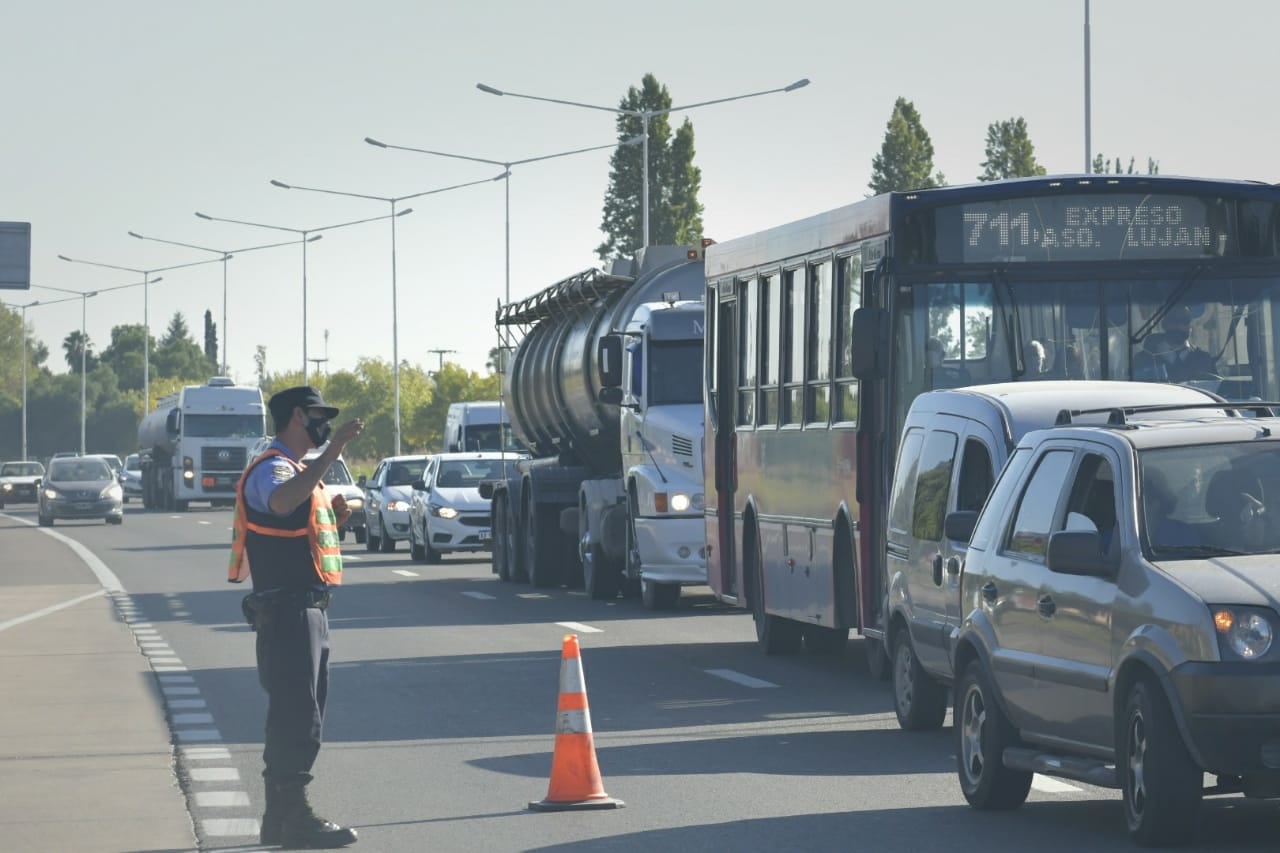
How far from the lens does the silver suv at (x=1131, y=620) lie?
9.07 meters

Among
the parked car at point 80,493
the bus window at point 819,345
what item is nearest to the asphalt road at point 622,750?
the bus window at point 819,345

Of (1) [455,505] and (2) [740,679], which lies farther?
(1) [455,505]

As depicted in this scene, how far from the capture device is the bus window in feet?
Result: 57.1

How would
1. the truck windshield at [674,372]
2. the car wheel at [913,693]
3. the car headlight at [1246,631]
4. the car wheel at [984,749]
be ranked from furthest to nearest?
the truck windshield at [674,372] < the car wheel at [913,693] < the car wheel at [984,749] < the car headlight at [1246,631]

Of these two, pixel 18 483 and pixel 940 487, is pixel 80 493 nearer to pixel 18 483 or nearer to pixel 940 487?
pixel 18 483

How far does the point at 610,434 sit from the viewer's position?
2875 cm

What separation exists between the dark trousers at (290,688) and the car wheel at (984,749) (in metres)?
2.76

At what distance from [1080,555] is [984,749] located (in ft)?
5.00

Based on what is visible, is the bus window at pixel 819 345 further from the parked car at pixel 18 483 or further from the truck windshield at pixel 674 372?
the parked car at pixel 18 483

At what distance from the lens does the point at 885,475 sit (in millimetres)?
16156

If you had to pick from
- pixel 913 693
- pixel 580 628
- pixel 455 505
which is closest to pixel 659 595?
pixel 580 628

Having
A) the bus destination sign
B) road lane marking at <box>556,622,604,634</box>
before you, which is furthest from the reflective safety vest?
road lane marking at <box>556,622,604,634</box>

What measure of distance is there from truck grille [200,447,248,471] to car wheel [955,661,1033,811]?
Result: 64213mm

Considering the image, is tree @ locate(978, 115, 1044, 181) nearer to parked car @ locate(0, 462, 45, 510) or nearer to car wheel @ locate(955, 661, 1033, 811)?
parked car @ locate(0, 462, 45, 510)
